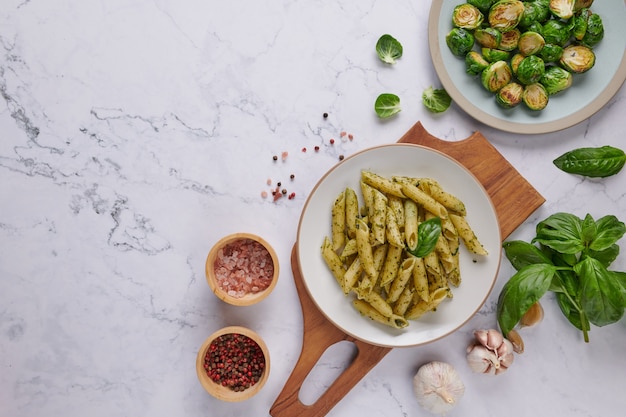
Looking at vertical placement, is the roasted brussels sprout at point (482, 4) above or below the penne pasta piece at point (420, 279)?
above

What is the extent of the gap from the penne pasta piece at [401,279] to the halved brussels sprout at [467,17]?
0.89 metres

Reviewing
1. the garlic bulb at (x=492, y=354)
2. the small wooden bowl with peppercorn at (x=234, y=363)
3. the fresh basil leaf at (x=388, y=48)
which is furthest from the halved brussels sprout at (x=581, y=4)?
the small wooden bowl with peppercorn at (x=234, y=363)

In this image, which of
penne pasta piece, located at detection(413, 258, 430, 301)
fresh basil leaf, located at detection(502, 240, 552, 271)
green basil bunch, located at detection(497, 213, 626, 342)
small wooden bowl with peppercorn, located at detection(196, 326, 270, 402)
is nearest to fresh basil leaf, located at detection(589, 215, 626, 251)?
green basil bunch, located at detection(497, 213, 626, 342)

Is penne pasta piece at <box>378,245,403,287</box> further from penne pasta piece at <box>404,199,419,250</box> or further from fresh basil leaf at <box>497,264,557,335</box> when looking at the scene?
fresh basil leaf at <box>497,264,557,335</box>

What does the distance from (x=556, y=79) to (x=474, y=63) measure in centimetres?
31

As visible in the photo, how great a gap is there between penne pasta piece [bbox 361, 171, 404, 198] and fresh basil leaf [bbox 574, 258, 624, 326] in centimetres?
69

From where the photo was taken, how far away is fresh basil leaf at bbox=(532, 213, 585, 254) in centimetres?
200

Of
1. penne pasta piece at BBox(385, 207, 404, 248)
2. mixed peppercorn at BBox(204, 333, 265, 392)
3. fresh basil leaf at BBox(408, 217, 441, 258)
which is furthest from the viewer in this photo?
mixed peppercorn at BBox(204, 333, 265, 392)

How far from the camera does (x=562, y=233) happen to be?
203 centimetres

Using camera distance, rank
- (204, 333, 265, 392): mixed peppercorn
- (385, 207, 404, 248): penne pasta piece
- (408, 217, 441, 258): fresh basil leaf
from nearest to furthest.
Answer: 1. (408, 217, 441, 258): fresh basil leaf
2. (385, 207, 404, 248): penne pasta piece
3. (204, 333, 265, 392): mixed peppercorn

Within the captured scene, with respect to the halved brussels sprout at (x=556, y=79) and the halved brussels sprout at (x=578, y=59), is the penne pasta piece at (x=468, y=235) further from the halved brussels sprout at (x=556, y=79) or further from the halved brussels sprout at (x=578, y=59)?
the halved brussels sprout at (x=578, y=59)

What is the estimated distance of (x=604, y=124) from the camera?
2.24 meters

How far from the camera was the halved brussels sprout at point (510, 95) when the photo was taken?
210cm

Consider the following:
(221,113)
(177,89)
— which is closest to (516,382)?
(221,113)
